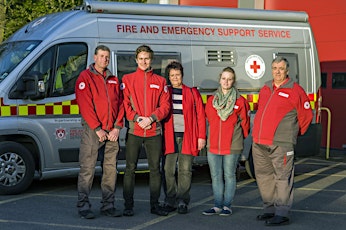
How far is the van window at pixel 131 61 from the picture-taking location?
9383 mm

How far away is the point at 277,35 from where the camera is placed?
10.6 metres

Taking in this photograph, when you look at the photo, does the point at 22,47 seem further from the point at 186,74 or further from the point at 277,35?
the point at 277,35

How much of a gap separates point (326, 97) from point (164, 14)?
6.52 m

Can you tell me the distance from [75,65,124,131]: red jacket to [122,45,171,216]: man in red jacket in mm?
141

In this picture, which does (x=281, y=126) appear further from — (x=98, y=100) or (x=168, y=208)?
(x=98, y=100)

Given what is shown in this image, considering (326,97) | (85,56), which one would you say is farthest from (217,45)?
(326,97)

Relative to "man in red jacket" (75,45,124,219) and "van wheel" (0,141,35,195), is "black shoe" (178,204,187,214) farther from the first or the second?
"van wheel" (0,141,35,195)

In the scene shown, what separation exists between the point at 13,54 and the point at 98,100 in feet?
7.89

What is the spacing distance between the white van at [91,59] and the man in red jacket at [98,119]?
160 centimetres

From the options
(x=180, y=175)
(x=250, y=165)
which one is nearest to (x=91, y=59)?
(x=180, y=175)

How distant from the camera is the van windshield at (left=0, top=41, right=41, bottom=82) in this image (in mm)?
8969

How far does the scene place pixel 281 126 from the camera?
23.8 ft

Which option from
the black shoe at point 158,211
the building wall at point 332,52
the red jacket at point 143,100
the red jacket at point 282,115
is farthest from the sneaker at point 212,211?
the building wall at point 332,52

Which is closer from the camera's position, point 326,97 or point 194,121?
point 194,121
